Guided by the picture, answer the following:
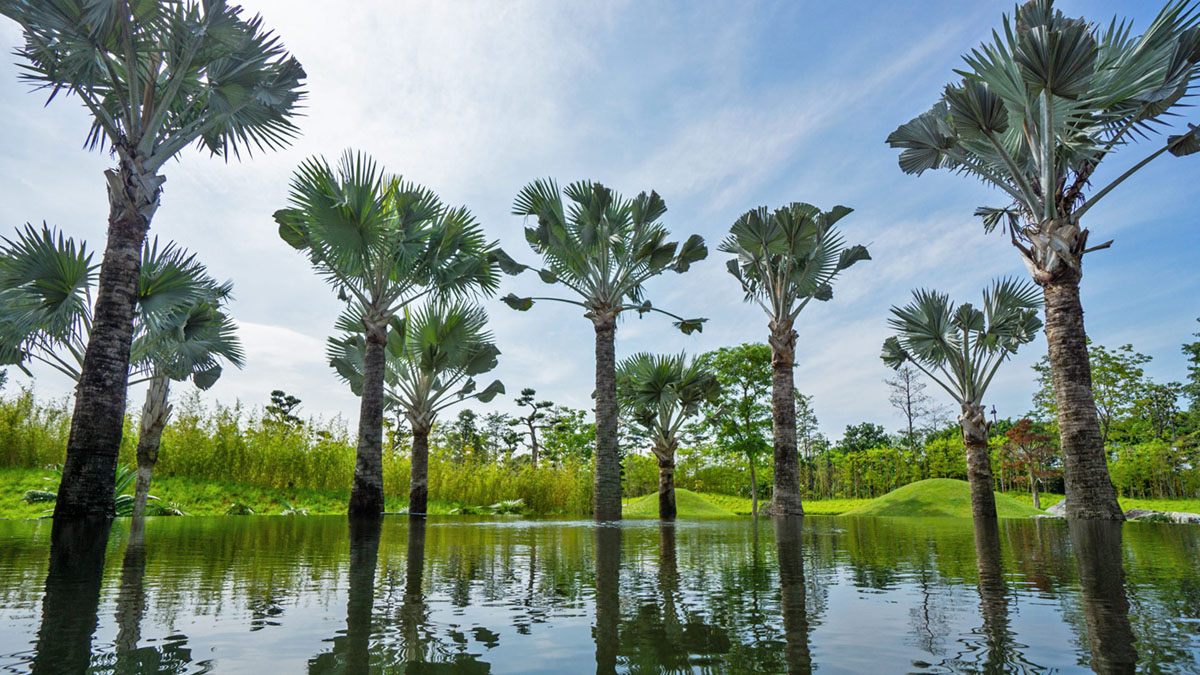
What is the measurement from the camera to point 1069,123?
8.79 metres

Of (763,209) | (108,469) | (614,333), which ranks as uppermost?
(763,209)

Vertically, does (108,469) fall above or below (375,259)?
below

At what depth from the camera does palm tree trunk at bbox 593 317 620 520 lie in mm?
11016

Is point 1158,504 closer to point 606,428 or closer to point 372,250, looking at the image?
point 606,428

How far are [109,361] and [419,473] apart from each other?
8444 millimetres

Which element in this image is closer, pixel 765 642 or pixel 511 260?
pixel 765 642

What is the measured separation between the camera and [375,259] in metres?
10.8

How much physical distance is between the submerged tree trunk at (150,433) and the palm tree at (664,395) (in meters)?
10.4

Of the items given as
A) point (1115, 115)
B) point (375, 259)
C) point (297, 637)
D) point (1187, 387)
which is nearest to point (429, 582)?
point (297, 637)

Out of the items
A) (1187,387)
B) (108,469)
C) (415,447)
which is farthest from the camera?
(1187,387)

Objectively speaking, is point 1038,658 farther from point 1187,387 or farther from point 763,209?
point 1187,387

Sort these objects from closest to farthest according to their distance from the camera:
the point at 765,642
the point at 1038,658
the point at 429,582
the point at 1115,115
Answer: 1. the point at 1038,658
2. the point at 765,642
3. the point at 429,582
4. the point at 1115,115

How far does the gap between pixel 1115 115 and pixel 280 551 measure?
11.1m

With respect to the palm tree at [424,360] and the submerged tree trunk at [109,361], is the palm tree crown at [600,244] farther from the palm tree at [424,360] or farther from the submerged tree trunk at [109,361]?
the submerged tree trunk at [109,361]
